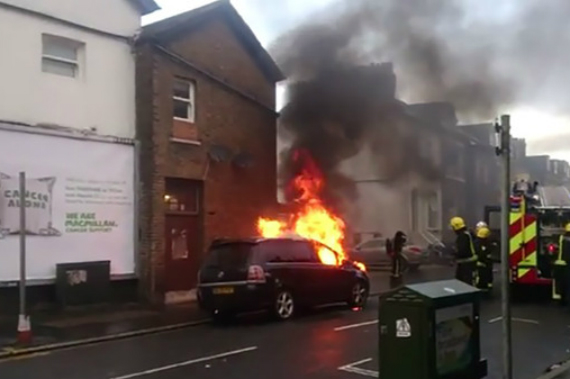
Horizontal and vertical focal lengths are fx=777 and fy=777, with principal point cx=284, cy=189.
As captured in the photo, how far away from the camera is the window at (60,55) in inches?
630

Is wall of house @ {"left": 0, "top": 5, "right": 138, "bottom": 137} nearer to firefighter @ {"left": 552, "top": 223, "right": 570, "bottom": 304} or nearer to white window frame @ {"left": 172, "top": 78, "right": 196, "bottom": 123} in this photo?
white window frame @ {"left": 172, "top": 78, "right": 196, "bottom": 123}

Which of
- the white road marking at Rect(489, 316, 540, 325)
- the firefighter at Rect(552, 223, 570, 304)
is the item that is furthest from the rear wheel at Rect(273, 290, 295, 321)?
the firefighter at Rect(552, 223, 570, 304)

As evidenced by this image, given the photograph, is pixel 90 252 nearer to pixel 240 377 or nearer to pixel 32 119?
pixel 32 119

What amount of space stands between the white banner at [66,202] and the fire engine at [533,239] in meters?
8.25

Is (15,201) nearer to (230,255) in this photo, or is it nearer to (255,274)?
(230,255)

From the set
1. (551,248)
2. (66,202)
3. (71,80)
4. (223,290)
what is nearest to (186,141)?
(71,80)

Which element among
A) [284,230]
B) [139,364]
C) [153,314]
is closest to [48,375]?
[139,364]

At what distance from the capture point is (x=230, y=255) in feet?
46.0

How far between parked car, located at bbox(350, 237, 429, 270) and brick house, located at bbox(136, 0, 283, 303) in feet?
31.1

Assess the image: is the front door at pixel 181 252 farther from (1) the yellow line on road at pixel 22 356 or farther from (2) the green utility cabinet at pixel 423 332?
(2) the green utility cabinet at pixel 423 332

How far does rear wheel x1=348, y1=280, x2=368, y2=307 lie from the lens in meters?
16.0

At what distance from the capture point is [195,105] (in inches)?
732

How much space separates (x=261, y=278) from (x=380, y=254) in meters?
16.7

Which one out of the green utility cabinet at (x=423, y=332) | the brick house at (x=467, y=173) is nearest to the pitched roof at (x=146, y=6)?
the green utility cabinet at (x=423, y=332)
